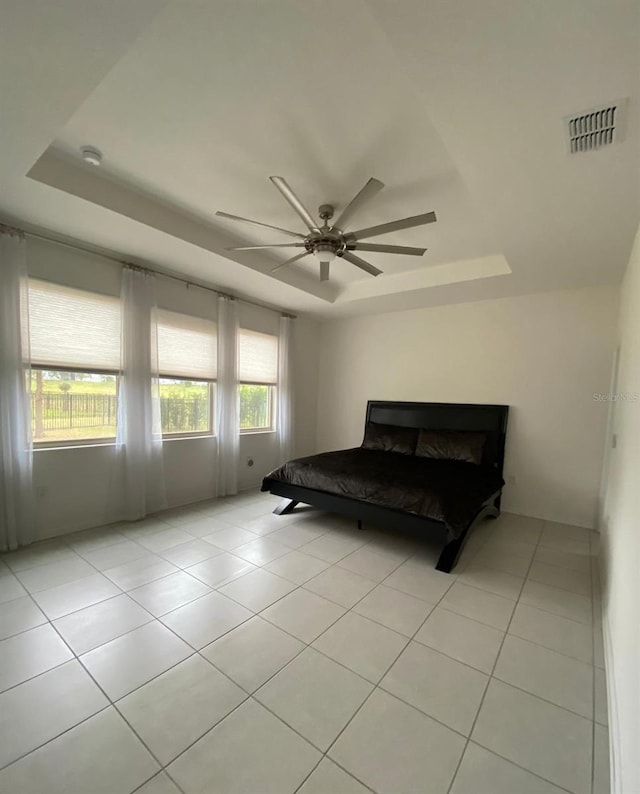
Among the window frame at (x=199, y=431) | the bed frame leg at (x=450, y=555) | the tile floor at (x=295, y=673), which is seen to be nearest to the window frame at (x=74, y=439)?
the window frame at (x=199, y=431)

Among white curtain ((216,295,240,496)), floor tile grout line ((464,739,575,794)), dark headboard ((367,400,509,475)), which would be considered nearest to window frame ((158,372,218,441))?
white curtain ((216,295,240,496))

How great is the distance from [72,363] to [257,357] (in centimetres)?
216

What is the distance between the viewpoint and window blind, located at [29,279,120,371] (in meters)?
2.74

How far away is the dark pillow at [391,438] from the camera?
4211 millimetres

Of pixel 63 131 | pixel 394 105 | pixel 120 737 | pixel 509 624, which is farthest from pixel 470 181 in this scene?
pixel 120 737

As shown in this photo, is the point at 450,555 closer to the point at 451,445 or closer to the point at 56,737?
the point at 451,445

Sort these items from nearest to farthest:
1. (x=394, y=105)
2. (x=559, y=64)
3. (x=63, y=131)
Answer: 1. (x=559, y=64)
2. (x=394, y=105)
3. (x=63, y=131)

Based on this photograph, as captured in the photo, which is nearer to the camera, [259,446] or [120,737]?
[120,737]

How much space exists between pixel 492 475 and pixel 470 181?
2780 millimetres

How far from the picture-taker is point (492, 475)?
11.5ft

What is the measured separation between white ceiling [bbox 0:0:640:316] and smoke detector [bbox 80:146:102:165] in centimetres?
6

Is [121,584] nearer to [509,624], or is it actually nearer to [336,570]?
[336,570]

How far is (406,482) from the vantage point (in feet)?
9.48

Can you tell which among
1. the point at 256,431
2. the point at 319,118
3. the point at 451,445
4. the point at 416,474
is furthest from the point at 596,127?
the point at 256,431
